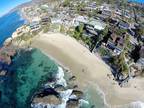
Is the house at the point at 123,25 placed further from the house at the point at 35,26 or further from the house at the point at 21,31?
the house at the point at 21,31

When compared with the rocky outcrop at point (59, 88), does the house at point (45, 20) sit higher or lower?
lower

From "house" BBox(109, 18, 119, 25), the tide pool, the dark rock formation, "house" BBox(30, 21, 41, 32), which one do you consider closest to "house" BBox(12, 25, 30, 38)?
"house" BBox(30, 21, 41, 32)

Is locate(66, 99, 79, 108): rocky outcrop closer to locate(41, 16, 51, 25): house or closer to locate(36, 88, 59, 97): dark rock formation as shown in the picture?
locate(36, 88, 59, 97): dark rock formation

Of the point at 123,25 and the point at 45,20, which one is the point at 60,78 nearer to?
the point at 45,20

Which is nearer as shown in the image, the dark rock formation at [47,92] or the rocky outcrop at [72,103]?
the rocky outcrop at [72,103]

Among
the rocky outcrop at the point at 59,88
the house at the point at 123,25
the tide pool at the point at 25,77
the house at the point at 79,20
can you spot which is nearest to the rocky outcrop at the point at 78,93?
the rocky outcrop at the point at 59,88
